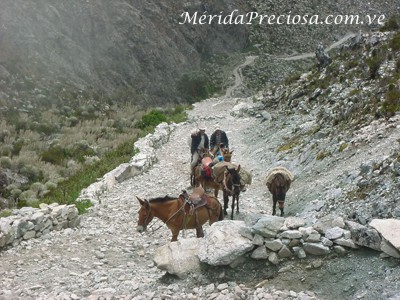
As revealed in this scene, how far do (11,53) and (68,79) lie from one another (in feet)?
17.4

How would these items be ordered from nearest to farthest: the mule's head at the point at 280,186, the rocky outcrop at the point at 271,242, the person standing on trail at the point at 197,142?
the rocky outcrop at the point at 271,242
the mule's head at the point at 280,186
the person standing on trail at the point at 197,142

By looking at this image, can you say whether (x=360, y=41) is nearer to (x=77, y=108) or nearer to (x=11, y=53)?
(x=77, y=108)

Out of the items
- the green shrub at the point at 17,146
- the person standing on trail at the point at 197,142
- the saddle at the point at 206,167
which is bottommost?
the saddle at the point at 206,167

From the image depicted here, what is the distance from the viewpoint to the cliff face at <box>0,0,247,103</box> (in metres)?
39.2

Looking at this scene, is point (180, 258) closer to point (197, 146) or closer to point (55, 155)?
point (197, 146)

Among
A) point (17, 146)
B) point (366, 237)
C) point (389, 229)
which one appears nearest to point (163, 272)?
point (366, 237)

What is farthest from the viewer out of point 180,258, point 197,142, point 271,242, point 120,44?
point 120,44

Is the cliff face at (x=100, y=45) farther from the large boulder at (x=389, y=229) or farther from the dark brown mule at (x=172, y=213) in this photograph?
the large boulder at (x=389, y=229)

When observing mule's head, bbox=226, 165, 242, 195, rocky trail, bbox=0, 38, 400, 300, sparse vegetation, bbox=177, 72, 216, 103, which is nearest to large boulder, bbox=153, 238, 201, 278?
rocky trail, bbox=0, 38, 400, 300

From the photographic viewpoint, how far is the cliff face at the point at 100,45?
39156 mm

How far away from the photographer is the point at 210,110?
38.1 meters

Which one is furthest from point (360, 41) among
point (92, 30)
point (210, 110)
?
point (92, 30)

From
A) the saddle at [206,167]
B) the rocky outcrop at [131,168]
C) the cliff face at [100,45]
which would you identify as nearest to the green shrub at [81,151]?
the rocky outcrop at [131,168]

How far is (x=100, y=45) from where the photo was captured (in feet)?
157
